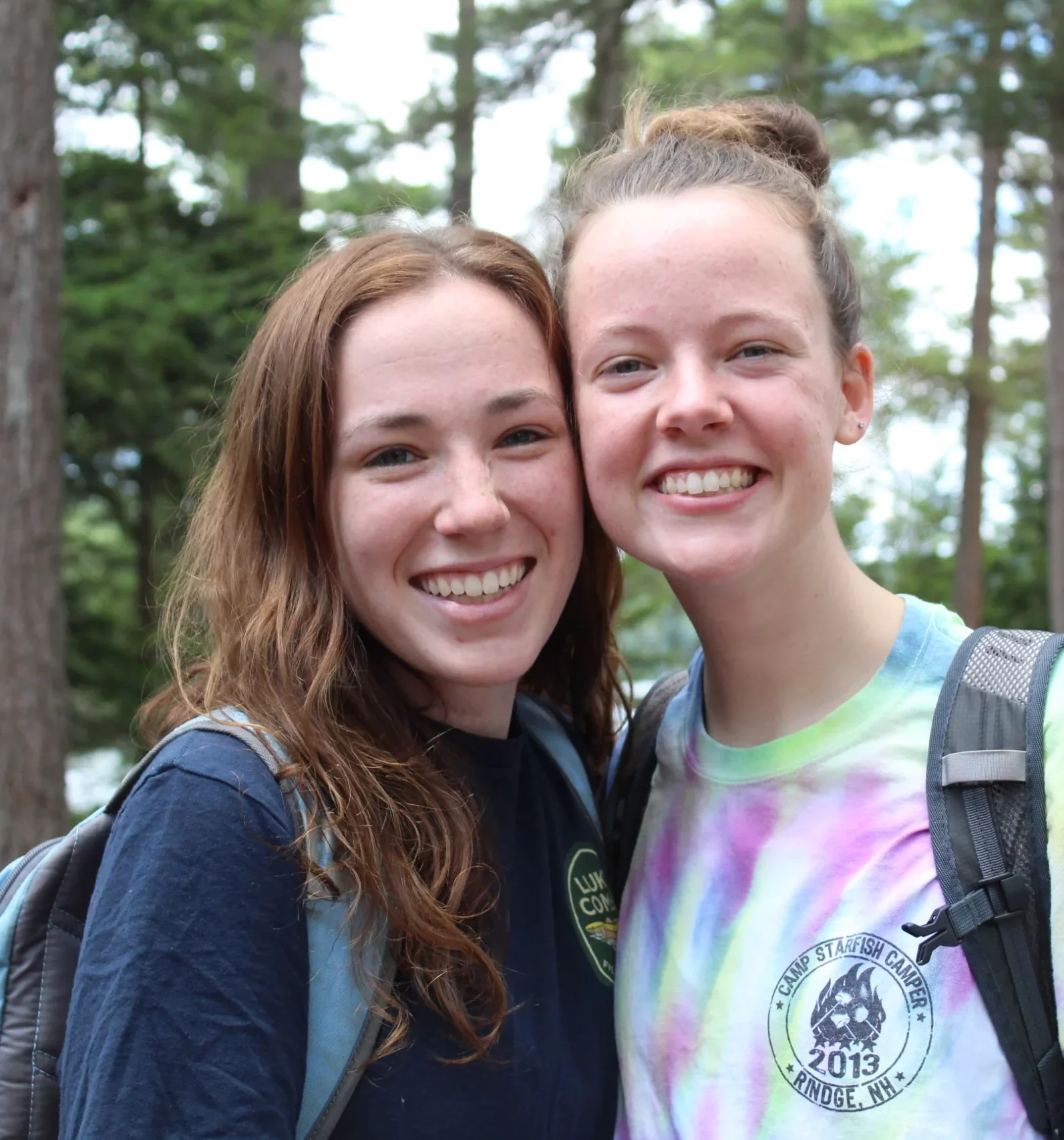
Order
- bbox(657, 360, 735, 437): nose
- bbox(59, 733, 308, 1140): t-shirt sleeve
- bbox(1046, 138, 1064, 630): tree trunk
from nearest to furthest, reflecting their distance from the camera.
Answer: bbox(59, 733, 308, 1140): t-shirt sleeve
bbox(657, 360, 735, 437): nose
bbox(1046, 138, 1064, 630): tree trunk

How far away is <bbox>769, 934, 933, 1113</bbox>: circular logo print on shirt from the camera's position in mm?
1768

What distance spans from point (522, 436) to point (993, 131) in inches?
380

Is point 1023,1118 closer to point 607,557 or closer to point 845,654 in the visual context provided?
point 845,654

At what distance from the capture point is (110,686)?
10148 mm

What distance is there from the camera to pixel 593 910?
7.37ft

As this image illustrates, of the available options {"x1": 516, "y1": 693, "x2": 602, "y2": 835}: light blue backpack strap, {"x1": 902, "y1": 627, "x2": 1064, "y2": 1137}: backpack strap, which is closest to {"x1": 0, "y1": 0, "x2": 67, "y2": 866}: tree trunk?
{"x1": 516, "y1": 693, "x2": 602, "y2": 835}: light blue backpack strap

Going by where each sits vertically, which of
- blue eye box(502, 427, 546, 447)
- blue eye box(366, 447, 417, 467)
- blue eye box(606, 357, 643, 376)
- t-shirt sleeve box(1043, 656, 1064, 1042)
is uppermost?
blue eye box(606, 357, 643, 376)

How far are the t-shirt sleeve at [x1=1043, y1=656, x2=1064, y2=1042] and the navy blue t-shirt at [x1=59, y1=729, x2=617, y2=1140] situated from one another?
780 millimetres

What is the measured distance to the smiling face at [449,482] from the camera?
80.6 inches

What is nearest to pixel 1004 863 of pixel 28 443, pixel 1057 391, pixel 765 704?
pixel 765 704

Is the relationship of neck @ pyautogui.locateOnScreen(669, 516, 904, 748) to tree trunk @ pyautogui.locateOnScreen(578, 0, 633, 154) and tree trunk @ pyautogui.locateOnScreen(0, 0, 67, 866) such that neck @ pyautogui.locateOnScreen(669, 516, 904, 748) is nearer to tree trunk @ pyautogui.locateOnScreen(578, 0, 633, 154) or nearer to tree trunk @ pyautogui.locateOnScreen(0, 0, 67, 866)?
tree trunk @ pyautogui.locateOnScreen(0, 0, 67, 866)

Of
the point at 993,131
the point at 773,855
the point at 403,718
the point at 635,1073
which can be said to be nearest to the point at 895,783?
the point at 773,855

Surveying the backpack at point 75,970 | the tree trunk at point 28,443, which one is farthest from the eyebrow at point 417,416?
the tree trunk at point 28,443

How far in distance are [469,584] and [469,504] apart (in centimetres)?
15
